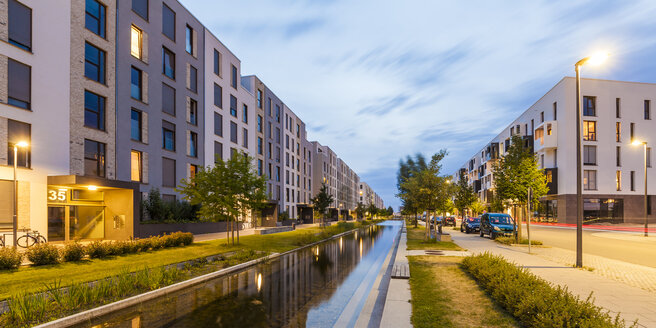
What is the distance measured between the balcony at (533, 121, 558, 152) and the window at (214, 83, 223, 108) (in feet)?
146

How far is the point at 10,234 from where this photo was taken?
16.0 meters

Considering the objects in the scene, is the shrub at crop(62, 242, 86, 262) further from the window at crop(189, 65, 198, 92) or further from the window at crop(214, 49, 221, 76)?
the window at crop(214, 49, 221, 76)

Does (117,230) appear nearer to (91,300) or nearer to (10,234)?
(10,234)

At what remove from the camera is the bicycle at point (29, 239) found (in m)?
16.4

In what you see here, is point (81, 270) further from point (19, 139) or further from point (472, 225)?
point (472, 225)

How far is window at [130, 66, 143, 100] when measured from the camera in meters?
25.2

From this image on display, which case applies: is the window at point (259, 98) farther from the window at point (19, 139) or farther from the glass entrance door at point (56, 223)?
the window at point (19, 139)

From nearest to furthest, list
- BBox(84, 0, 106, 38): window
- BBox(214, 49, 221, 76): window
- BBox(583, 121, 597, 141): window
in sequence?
BBox(84, 0, 106, 38): window → BBox(214, 49, 221, 76): window → BBox(583, 121, 597, 141): window

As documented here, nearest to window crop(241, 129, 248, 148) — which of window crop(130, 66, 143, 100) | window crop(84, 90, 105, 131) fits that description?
window crop(130, 66, 143, 100)

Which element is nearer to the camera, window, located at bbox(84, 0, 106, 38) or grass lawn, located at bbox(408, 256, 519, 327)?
grass lawn, located at bbox(408, 256, 519, 327)

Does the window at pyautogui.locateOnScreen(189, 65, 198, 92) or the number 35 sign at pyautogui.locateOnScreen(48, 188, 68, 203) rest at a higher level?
the window at pyautogui.locateOnScreen(189, 65, 198, 92)

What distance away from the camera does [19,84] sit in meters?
17.7

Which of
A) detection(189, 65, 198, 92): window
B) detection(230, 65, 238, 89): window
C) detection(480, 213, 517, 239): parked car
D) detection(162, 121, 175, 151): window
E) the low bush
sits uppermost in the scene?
detection(230, 65, 238, 89): window

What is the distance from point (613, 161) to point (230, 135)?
51547mm
